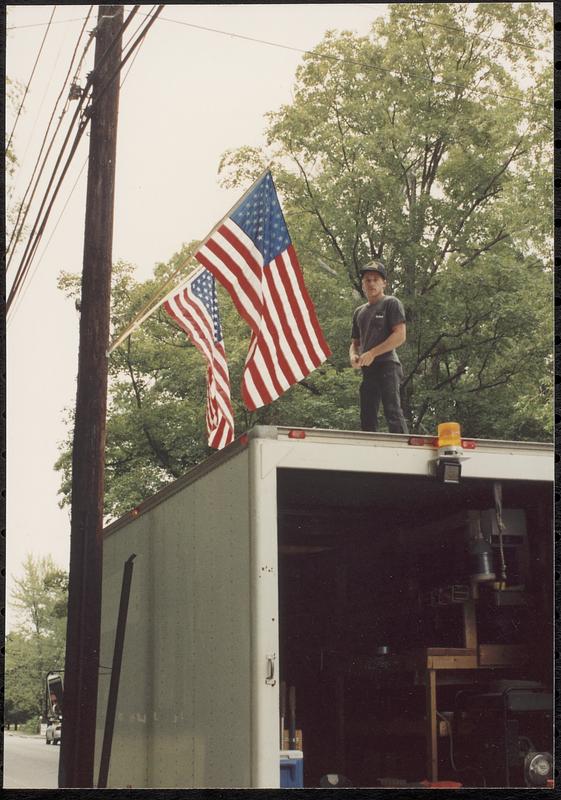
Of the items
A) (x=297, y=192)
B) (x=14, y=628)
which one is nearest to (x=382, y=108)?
(x=297, y=192)

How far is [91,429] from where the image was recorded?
31.4ft

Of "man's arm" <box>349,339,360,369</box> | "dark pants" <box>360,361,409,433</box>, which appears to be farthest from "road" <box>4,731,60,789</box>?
"man's arm" <box>349,339,360,369</box>

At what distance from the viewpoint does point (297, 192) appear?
23.5 meters

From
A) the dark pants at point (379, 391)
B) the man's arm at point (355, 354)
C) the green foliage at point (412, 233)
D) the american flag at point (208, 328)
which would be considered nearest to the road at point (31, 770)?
the green foliage at point (412, 233)

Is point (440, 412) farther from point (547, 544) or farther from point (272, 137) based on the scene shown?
point (547, 544)

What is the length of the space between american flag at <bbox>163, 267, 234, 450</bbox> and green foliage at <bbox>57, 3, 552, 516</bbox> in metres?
12.7

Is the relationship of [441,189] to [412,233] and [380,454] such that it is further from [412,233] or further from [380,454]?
[380,454]

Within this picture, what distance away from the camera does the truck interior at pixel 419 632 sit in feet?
19.1

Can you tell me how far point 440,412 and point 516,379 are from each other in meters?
1.74

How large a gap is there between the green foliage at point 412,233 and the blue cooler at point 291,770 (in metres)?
16.6

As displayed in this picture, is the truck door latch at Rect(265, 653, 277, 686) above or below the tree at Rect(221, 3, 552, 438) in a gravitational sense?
below

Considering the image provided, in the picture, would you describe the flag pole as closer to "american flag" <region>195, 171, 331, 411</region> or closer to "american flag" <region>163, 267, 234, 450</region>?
"american flag" <region>195, 171, 331, 411</region>

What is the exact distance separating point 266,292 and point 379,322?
848mm

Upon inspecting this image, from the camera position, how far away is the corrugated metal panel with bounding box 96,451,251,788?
15.4 feet
